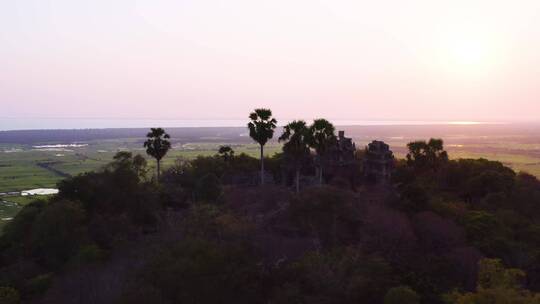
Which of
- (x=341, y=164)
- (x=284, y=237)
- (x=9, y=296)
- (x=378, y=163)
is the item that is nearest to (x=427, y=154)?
(x=378, y=163)

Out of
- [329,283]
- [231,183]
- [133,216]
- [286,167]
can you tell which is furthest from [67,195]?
[329,283]

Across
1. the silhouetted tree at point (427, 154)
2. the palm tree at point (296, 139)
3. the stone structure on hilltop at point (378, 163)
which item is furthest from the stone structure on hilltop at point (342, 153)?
the silhouetted tree at point (427, 154)

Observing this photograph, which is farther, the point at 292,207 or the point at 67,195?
the point at 67,195

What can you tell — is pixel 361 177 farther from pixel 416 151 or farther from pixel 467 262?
pixel 467 262

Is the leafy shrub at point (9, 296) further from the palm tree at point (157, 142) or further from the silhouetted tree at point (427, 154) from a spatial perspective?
the silhouetted tree at point (427, 154)

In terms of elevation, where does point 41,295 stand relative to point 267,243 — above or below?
below

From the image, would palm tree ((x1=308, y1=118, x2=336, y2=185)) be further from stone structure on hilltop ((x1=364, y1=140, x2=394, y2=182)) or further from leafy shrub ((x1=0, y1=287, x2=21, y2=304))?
leafy shrub ((x1=0, y1=287, x2=21, y2=304))
